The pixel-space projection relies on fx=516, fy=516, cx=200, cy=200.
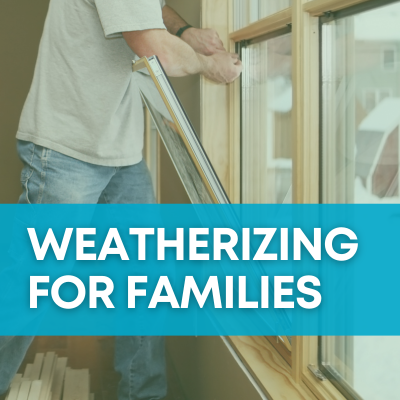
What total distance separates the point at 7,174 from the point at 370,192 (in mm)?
Answer: 3056

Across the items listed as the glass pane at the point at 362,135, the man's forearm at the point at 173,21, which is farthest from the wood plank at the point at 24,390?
the man's forearm at the point at 173,21

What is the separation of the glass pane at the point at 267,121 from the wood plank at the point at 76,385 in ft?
3.12

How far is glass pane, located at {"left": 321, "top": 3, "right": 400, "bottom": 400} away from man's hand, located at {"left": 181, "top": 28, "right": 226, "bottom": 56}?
52cm

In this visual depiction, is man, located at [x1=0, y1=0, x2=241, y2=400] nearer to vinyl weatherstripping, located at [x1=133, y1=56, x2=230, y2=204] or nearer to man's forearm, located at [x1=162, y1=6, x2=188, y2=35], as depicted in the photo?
man's forearm, located at [x1=162, y1=6, x2=188, y2=35]

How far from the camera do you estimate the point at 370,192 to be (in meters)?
0.95

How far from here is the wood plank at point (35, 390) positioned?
1.67 metres

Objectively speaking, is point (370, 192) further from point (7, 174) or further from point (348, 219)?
point (7, 174)

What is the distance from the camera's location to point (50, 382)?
189cm

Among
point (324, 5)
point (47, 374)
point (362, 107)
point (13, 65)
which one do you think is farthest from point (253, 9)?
point (13, 65)

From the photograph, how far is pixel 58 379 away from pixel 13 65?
227cm

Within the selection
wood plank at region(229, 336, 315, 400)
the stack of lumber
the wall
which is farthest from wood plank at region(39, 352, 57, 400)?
the wall

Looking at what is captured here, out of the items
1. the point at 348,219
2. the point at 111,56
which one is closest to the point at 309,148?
the point at 348,219

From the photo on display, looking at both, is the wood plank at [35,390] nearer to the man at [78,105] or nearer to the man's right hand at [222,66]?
the man at [78,105]

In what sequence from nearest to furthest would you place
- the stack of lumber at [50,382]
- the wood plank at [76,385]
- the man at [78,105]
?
1. the man at [78,105]
2. the stack of lumber at [50,382]
3. the wood plank at [76,385]
